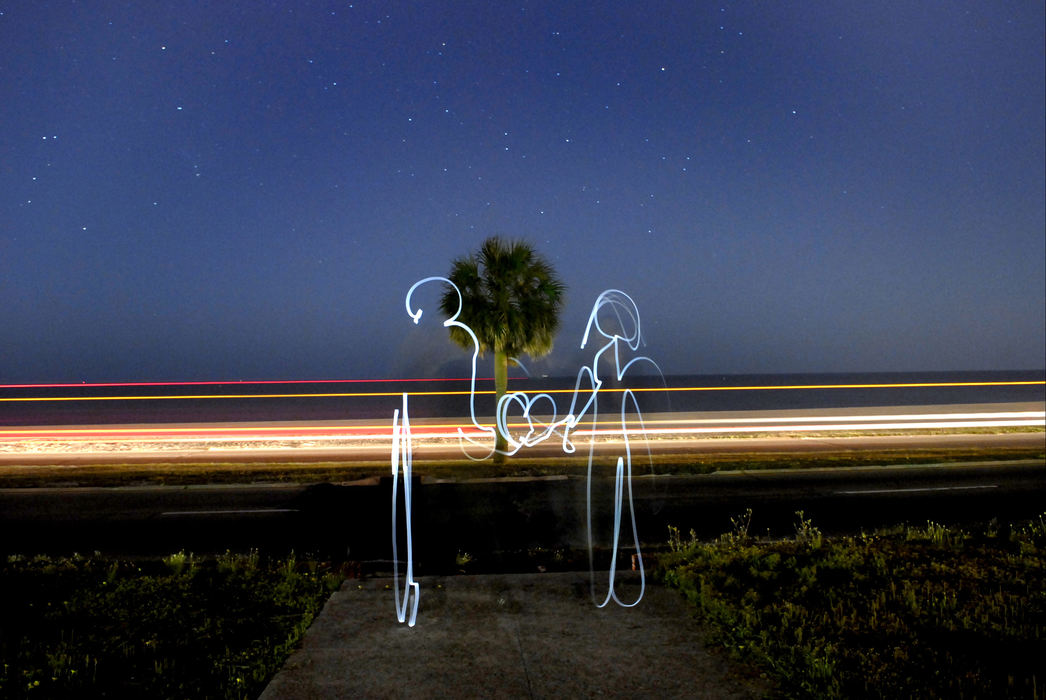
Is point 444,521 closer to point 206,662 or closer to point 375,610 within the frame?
point 375,610

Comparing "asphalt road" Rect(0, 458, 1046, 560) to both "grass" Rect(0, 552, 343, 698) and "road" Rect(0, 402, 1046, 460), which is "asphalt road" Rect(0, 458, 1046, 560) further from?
"road" Rect(0, 402, 1046, 460)

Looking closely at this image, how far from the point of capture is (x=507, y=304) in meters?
15.7

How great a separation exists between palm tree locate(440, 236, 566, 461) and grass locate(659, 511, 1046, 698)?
6.91m

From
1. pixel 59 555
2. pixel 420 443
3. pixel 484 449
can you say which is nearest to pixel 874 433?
pixel 484 449

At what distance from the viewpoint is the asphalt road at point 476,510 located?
31.7 feet

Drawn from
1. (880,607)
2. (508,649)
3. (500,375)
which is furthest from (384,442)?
(880,607)

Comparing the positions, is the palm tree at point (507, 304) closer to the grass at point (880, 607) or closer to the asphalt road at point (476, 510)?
the asphalt road at point (476, 510)

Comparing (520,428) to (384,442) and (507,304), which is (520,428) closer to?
(384,442)

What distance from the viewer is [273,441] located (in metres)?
20.3

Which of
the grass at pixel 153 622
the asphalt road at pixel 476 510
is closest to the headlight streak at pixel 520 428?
the asphalt road at pixel 476 510

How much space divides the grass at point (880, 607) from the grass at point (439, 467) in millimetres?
5961

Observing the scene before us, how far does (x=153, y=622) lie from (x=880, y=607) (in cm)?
672

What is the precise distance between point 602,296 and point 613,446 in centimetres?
1212

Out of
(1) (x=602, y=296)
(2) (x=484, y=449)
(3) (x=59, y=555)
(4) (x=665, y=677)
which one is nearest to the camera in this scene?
(4) (x=665, y=677)
